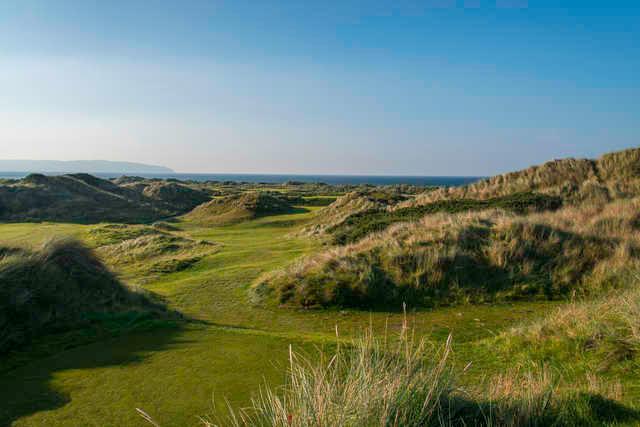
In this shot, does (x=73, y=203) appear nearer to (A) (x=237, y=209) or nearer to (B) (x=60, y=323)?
(A) (x=237, y=209)

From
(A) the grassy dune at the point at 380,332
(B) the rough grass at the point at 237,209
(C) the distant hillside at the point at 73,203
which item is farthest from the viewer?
(C) the distant hillside at the point at 73,203

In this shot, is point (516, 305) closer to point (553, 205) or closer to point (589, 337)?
point (589, 337)

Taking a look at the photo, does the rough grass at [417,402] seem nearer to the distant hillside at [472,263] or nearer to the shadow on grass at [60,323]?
the shadow on grass at [60,323]

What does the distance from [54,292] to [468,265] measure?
33.2 ft

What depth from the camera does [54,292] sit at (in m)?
8.42

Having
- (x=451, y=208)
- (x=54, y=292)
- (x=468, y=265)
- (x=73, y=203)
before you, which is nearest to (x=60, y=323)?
(x=54, y=292)

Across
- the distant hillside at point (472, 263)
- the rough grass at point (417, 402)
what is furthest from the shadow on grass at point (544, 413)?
the distant hillside at point (472, 263)

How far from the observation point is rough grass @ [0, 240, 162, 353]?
7203mm

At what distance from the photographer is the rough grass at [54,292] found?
7.20 meters

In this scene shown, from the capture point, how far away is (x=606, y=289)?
10.6 meters

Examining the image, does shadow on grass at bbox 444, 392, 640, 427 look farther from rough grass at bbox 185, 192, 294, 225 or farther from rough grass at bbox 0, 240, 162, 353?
rough grass at bbox 185, 192, 294, 225

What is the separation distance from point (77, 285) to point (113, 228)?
2368 centimetres

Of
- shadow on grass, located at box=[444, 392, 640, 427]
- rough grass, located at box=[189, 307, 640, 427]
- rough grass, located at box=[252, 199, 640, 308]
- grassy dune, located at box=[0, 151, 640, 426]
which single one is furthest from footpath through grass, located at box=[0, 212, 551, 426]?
shadow on grass, located at box=[444, 392, 640, 427]

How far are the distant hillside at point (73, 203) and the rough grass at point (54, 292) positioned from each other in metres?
38.1
